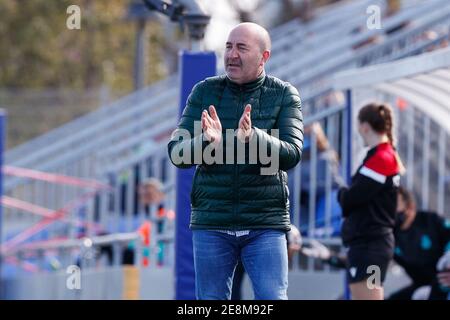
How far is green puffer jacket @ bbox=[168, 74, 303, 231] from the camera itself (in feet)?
19.6

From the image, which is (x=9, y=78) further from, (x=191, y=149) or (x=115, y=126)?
(x=191, y=149)

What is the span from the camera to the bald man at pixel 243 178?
5973 mm

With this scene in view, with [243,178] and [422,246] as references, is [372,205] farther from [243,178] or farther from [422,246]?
[243,178]

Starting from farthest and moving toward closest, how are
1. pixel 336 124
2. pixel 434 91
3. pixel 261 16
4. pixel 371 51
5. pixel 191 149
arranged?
pixel 261 16 < pixel 371 51 < pixel 336 124 < pixel 434 91 < pixel 191 149

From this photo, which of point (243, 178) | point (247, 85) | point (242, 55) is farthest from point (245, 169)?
point (242, 55)

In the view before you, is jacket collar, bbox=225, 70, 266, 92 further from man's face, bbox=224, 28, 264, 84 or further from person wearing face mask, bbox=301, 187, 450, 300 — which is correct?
person wearing face mask, bbox=301, 187, 450, 300

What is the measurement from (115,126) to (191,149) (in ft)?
39.0

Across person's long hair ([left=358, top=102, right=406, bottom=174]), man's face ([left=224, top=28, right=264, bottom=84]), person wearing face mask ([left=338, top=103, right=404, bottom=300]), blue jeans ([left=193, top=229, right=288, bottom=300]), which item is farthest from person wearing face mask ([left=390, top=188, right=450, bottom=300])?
man's face ([left=224, top=28, right=264, bottom=84])

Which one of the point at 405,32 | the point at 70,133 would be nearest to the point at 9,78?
the point at 70,133

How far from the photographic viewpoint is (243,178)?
19.6ft

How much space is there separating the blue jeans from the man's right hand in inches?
22.5

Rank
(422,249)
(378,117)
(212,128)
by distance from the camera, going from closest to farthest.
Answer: (212,128)
(378,117)
(422,249)

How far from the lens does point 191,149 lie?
5844mm

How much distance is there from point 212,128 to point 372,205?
2436mm
